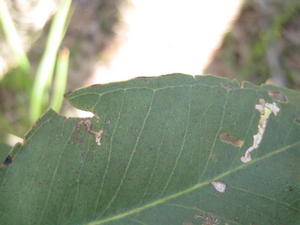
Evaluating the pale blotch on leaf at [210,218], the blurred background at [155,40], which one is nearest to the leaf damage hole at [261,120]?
the pale blotch on leaf at [210,218]

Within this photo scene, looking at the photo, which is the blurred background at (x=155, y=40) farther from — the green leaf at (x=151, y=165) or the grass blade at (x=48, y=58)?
the green leaf at (x=151, y=165)

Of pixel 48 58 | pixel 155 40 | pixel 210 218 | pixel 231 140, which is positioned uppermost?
pixel 155 40

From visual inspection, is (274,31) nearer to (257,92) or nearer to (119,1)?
(119,1)

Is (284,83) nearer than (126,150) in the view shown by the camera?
No

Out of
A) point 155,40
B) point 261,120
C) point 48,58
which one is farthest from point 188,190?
point 155,40

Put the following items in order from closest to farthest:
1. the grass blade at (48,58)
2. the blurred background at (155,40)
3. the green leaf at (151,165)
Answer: the green leaf at (151,165)
the grass blade at (48,58)
the blurred background at (155,40)

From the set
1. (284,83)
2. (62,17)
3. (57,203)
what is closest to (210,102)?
(57,203)

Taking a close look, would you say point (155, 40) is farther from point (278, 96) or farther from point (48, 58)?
point (278, 96)
